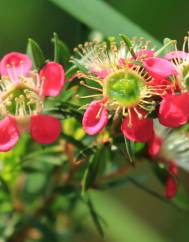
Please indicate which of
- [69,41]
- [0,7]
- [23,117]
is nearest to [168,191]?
[23,117]

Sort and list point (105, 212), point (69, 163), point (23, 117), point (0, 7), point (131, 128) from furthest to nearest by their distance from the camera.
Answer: point (0, 7) → point (105, 212) → point (69, 163) → point (23, 117) → point (131, 128)

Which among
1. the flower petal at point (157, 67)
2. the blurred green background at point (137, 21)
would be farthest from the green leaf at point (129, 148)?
the blurred green background at point (137, 21)

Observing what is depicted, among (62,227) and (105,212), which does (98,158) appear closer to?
(62,227)

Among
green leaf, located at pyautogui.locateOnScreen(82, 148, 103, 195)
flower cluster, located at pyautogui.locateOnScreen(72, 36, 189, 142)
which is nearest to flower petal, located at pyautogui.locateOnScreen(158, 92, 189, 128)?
flower cluster, located at pyautogui.locateOnScreen(72, 36, 189, 142)

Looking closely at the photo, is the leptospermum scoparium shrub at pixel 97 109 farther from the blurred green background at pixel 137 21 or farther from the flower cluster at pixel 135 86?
the blurred green background at pixel 137 21

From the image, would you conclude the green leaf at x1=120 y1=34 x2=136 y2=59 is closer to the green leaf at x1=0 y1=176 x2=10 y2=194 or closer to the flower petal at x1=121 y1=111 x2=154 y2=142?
the flower petal at x1=121 y1=111 x2=154 y2=142

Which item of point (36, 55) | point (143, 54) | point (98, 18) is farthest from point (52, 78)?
point (98, 18)

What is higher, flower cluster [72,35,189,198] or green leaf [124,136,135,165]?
flower cluster [72,35,189,198]
